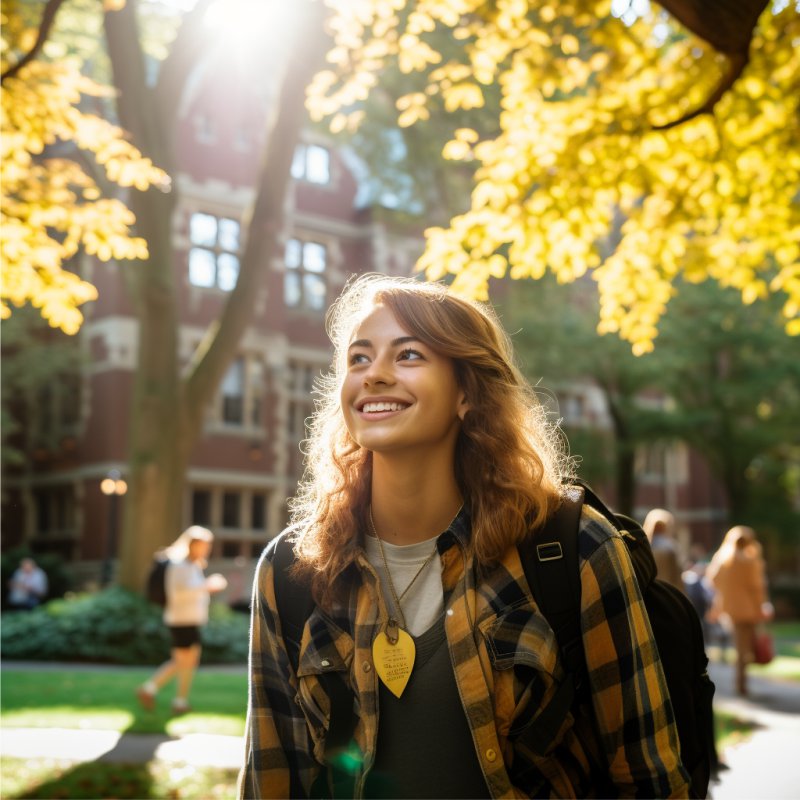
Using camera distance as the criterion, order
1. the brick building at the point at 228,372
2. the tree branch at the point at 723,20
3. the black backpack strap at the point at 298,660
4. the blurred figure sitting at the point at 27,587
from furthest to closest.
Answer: the brick building at the point at 228,372
the blurred figure sitting at the point at 27,587
the tree branch at the point at 723,20
the black backpack strap at the point at 298,660

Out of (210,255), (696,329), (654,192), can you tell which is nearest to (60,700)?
(654,192)

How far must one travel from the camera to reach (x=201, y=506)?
3022cm

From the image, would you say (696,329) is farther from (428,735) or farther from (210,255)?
(428,735)

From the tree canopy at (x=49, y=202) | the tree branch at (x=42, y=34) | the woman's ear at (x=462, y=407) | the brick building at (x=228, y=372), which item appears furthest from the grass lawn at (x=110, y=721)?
the brick building at (x=228, y=372)

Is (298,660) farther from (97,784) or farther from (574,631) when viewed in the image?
(97,784)

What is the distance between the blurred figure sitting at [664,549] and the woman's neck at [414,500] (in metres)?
4.39

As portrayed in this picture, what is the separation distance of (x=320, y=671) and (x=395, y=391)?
2.15 feet

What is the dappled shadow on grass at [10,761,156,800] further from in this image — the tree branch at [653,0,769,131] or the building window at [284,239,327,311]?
the building window at [284,239,327,311]

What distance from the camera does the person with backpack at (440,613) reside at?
2396 millimetres

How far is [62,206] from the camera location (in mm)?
7797

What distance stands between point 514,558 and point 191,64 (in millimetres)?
14815

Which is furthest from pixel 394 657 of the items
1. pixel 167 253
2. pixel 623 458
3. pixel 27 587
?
pixel 623 458

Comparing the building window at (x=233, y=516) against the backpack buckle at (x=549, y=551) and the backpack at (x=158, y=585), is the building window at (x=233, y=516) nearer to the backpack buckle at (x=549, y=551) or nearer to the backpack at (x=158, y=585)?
the backpack at (x=158, y=585)

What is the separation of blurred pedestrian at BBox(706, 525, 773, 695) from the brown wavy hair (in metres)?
10.4
